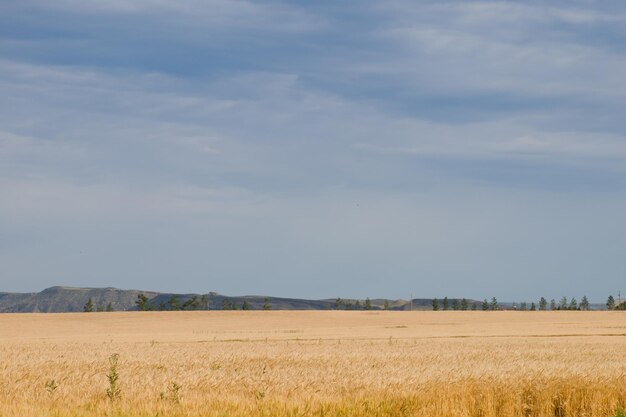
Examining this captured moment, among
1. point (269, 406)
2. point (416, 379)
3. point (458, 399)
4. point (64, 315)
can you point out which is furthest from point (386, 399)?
point (64, 315)

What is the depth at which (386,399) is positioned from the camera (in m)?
17.8

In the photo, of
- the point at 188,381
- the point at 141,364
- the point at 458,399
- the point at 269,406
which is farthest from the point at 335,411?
the point at 141,364

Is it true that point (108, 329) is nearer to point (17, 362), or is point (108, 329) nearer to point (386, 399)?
point (17, 362)

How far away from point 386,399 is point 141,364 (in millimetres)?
11290

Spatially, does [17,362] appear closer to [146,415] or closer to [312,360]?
[312,360]

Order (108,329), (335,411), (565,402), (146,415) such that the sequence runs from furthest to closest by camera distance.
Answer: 1. (108,329)
2. (565,402)
3. (335,411)
4. (146,415)

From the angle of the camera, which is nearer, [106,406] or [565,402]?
[106,406]

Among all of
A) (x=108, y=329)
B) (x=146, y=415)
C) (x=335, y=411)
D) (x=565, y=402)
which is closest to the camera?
(x=146, y=415)

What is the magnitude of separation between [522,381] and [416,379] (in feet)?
8.76

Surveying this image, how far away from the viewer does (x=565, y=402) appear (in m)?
17.5

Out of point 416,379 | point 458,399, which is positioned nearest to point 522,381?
point 416,379

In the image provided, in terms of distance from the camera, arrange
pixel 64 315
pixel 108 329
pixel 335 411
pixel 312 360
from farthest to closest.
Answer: pixel 64 315 → pixel 108 329 → pixel 312 360 → pixel 335 411

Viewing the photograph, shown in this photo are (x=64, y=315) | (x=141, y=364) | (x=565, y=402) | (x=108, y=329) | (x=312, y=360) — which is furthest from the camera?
(x=64, y=315)

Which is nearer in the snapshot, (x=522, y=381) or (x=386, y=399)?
(x=386, y=399)
